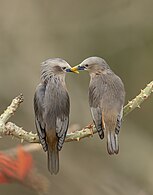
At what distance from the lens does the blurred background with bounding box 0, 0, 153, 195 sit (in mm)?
7973

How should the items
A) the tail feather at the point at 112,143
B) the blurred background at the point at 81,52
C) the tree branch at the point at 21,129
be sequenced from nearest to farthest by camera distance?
the tail feather at the point at 112,143, the tree branch at the point at 21,129, the blurred background at the point at 81,52

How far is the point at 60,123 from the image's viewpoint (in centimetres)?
332

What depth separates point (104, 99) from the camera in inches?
135

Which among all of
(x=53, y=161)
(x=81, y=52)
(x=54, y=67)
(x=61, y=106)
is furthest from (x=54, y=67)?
(x=81, y=52)

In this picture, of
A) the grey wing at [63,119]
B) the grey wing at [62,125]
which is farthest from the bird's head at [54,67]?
the grey wing at [62,125]

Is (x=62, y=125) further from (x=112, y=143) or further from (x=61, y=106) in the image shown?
(x=112, y=143)

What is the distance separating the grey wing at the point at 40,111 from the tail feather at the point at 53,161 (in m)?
0.04

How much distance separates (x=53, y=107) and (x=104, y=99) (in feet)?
0.94

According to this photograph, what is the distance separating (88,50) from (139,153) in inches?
59.3

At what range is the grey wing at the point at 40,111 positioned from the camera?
3.33 meters

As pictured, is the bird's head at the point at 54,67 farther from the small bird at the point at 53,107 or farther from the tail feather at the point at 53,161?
the tail feather at the point at 53,161

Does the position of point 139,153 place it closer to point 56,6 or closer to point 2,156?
point 56,6

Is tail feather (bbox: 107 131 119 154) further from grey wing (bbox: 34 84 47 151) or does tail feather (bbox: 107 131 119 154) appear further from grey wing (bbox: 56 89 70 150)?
grey wing (bbox: 34 84 47 151)

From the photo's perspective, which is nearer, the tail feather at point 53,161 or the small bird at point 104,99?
the tail feather at point 53,161
